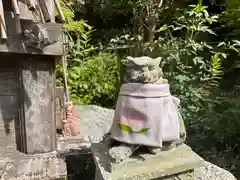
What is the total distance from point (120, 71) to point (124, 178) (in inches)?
118

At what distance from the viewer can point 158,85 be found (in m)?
1.19

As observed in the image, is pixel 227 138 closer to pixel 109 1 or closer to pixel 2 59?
pixel 2 59

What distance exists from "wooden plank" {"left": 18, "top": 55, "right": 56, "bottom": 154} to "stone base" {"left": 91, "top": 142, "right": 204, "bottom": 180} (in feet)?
1.31

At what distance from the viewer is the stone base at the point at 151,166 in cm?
116

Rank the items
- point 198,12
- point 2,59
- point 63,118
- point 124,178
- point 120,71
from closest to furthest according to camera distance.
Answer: point 124,178
point 2,59
point 63,118
point 198,12
point 120,71

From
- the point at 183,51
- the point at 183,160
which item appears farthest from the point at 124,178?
the point at 183,51

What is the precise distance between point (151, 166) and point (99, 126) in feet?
5.58

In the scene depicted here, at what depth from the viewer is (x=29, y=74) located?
150 centimetres

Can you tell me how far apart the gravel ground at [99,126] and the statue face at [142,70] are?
875 millimetres

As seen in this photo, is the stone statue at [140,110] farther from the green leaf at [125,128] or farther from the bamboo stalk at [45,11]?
the bamboo stalk at [45,11]

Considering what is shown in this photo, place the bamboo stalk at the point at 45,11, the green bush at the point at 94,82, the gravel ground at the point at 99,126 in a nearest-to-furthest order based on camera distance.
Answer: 1. the bamboo stalk at the point at 45,11
2. the gravel ground at the point at 99,126
3. the green bush at the point at 94,82

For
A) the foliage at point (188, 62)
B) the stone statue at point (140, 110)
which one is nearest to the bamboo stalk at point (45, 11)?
the stone statue at point (140, 110)

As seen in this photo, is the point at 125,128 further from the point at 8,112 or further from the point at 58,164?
the point at 8,112

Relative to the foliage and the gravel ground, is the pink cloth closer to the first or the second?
the gravel ground
